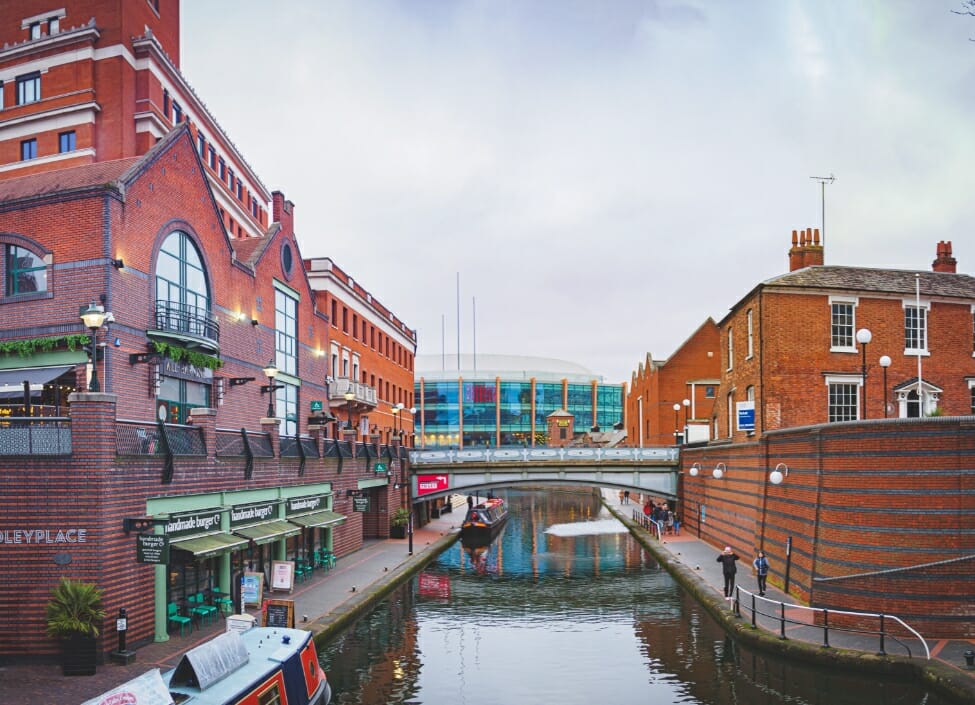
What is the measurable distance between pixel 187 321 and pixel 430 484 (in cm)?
2505

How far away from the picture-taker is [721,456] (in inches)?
1411

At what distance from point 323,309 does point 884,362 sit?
93.9 ft

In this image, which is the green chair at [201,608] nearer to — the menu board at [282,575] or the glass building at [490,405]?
the menu board at [282,575]

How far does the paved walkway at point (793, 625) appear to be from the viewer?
15.3m

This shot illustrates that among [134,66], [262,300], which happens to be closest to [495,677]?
[262,300]

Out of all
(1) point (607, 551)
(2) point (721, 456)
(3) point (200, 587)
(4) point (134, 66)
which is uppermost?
(4) point (134, 66)

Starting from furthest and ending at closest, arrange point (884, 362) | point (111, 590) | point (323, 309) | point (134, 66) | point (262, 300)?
point (323, 309), point (134, 66), point (262, 300), point (884, 362), point (111, 590)

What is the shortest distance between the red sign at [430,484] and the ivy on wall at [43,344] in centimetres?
2783

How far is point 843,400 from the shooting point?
29.7 meters

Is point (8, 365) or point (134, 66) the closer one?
point (8, 365)

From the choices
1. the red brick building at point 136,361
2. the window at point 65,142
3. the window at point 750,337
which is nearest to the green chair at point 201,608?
the red brick building at point 136,361

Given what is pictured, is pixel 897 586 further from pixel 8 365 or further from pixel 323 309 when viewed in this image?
pixel 323 309

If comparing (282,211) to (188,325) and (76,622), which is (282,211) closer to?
(188,325)

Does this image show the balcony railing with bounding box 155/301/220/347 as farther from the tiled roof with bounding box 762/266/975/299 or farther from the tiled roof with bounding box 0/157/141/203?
the tiled roof with bounding box 762/266/975/299
